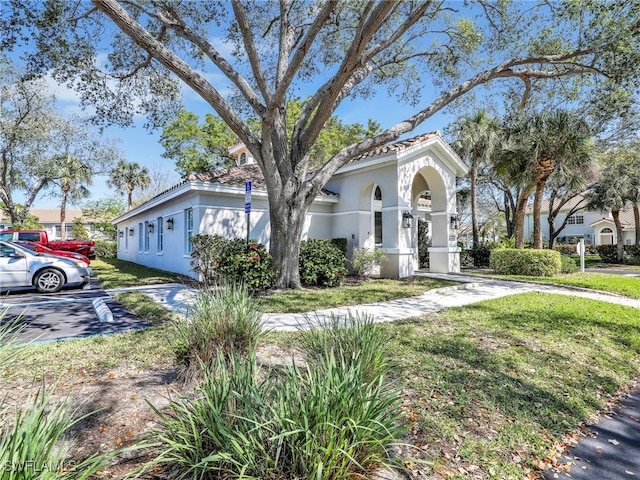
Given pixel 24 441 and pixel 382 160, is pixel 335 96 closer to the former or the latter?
pixel 382 160

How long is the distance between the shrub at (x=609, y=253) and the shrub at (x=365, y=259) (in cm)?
2406

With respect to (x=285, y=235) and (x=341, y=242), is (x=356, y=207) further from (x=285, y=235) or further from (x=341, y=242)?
Result: (x=285, y=235)

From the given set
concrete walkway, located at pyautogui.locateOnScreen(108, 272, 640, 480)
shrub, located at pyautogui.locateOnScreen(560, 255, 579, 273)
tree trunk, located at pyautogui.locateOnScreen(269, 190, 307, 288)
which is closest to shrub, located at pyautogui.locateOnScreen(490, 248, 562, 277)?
shrub, located at pyautogui.locateOnScreen(560, 255, 579, 273)

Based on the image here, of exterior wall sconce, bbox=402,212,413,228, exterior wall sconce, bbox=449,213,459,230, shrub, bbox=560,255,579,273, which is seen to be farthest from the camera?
exterior wall sconce, bbox=449,213,459,230

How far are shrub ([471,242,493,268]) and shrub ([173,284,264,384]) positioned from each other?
18241 mm

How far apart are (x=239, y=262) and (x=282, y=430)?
7.80 meters

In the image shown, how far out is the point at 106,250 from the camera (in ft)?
96.5

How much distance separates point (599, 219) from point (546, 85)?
35.1 meters

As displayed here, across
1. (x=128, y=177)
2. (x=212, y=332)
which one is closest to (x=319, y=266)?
(x=212, y=332)

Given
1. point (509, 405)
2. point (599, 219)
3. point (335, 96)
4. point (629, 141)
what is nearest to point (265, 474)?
point (509, 405)

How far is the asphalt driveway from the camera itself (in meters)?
5.84

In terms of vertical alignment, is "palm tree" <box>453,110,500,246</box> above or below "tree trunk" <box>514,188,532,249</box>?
above

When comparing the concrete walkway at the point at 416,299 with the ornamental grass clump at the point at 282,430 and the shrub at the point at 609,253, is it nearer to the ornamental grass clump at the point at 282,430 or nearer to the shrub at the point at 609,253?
the ornamental grass clump at the point at 282,430

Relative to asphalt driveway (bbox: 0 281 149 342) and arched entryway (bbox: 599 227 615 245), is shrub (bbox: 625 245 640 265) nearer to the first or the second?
arched entryway (bbox: 599 227 615 245)
